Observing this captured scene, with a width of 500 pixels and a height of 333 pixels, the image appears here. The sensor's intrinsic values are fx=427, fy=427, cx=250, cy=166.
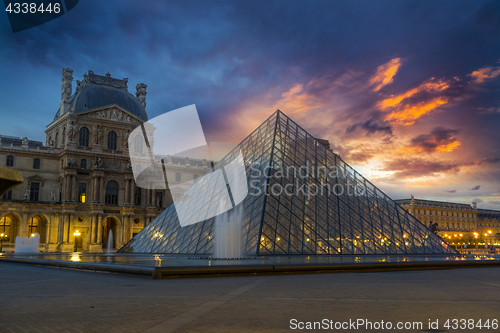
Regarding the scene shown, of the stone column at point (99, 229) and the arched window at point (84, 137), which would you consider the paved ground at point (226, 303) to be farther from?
the arched window at point (84, 137)

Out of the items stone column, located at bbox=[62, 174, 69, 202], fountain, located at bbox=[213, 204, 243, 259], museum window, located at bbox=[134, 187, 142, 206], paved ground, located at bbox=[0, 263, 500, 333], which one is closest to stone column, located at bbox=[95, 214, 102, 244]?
stone column, located at bbox=[62, 174, 69, 202]

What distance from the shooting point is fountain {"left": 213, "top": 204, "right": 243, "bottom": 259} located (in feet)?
66.4

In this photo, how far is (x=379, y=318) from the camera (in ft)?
19.9

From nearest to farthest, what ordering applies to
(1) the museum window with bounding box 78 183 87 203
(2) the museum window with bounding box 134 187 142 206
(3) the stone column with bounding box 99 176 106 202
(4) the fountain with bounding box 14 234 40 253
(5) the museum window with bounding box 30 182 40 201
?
(4) the fountain with bounding box 14 234 40 253 < (5) the museum window with bounding box 30 182 40 201 < (1) the museum window with bounding box 78 183 87 203 < (3) the stone column with bounding box 99 176 106 202 < (2) the museum window with bounding box 134 187 142 206

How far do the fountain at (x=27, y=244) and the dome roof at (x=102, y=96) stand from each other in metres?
16.9

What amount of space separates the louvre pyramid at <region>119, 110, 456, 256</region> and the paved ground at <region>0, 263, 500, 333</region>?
970cm

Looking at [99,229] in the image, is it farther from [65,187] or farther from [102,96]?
[102,96]

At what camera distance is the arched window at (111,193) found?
183 feet

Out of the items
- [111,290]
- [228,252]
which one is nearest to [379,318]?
[111,290]

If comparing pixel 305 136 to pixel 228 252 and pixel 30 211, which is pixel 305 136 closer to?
pixel 228 252

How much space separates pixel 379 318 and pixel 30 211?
51.4m

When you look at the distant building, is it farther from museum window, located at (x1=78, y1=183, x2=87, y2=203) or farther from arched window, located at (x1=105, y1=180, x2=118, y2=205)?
museum window, located at (x1=78, y1=183, x2=87, y2=203)

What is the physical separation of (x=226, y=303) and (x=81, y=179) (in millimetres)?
50807

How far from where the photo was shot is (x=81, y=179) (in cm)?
5375
